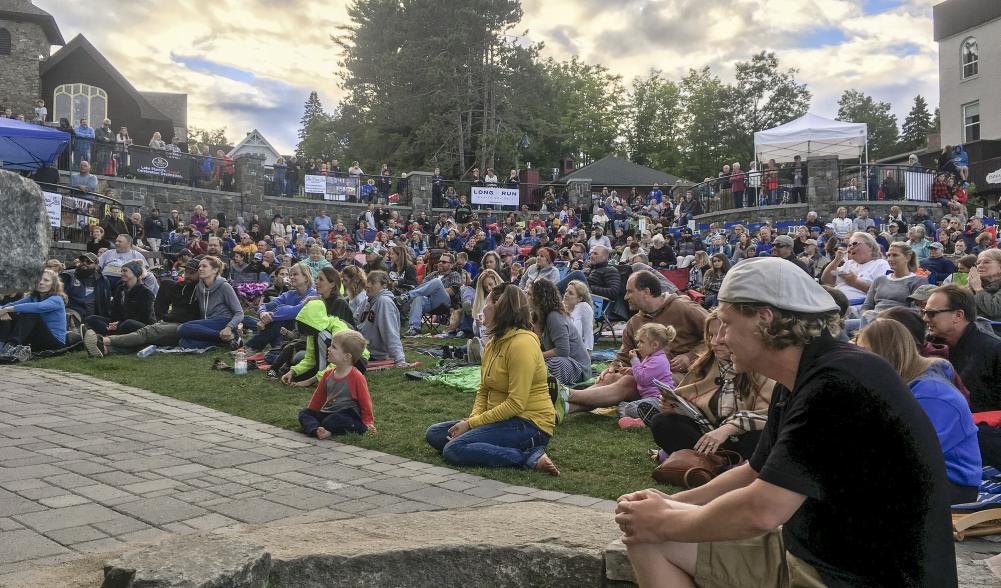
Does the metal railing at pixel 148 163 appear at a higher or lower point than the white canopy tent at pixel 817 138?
lower

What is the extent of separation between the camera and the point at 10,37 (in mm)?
38812

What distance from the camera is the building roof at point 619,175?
35.6 meters

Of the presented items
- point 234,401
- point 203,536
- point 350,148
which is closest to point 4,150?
point 234,401

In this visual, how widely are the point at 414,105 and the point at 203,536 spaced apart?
4135 centimetres

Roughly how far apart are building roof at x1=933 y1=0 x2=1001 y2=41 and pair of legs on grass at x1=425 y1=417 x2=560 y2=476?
3668 cm

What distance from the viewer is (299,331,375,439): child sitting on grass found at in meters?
6.36

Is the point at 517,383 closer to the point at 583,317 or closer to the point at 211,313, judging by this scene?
the point at 583,317

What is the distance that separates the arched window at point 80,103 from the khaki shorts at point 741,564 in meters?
44.0

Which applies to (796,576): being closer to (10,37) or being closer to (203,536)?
(203,536)

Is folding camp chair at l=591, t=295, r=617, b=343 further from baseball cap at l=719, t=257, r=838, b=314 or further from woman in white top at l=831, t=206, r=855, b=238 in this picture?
baseball cap at l=719, t=257, r=838, b=314

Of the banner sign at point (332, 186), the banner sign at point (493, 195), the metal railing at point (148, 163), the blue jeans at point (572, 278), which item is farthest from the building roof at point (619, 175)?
the blue jeans at point (572, 278)

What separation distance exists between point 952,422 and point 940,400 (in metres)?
0.14

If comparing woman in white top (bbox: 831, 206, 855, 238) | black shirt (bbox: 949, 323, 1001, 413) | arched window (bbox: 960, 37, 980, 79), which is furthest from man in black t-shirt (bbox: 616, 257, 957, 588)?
arched window (bbox: 960, 37, 980, 79)

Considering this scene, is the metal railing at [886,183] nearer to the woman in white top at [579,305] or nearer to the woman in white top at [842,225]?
the woman in white top at [842,225]
